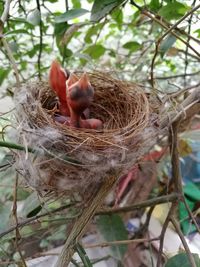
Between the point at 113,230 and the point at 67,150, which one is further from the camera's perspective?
the point at 113,230

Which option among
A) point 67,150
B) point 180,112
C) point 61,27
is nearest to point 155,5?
point 61,27

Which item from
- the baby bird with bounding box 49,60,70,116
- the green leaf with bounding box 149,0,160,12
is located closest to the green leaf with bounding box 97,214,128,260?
the baby bird with bounding box 49,60,70,116

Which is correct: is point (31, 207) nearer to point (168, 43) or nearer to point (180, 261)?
point (180, 261)

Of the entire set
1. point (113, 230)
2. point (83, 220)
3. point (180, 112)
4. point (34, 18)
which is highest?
point (34, 18)

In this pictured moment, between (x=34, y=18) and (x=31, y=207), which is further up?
(x=34, y=18)

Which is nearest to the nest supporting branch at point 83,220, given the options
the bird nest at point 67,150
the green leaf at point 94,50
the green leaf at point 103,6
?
the bird nest at point 67,150

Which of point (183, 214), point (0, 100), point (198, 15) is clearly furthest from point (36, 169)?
point (183, 214)

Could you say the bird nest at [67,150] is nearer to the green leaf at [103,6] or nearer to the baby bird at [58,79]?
the baby bird at [58,79]
